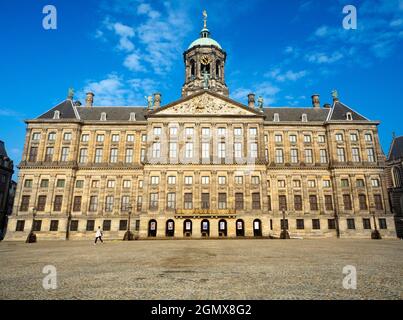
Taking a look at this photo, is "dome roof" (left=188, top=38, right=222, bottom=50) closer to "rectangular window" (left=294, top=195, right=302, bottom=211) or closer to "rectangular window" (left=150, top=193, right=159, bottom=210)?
"rectangular window" (left=150, top=193, right=159, bottom=210)

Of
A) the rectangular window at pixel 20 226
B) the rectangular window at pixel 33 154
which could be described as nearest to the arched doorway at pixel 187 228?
the rectangular window at pixel 20 226

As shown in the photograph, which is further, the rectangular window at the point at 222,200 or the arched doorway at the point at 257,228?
the rectangular window at the point at 222,200

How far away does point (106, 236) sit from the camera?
1646 inches

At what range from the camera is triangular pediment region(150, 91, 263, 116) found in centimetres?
4350

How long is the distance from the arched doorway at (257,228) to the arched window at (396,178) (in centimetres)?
3758

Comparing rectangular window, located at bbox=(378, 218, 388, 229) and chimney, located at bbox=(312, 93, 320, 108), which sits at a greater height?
chimney, located at bbox=(312, 93, 320, 108)

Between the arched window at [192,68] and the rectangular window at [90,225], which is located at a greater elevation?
the arched window at [192,68]

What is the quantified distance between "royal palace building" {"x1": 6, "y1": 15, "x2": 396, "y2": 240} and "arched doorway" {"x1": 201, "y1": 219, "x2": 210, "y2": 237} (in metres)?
0.15

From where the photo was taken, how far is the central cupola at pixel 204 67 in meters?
48.7

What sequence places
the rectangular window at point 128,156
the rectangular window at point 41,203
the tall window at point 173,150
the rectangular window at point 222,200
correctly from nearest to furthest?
the rectangular window at point 222,200
the tall window at point 173,150
the rectangular window at point 41,203
the rectangular window at point 128,156

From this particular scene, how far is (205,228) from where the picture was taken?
128ft

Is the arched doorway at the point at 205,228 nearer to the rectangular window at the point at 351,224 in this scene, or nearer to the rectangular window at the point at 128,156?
the rectangular window at the point at 128,156

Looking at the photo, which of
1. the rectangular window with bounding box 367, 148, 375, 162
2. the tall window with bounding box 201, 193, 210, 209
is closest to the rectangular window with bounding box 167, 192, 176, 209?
the tall window with bounding box 201, 193, 210, 209
